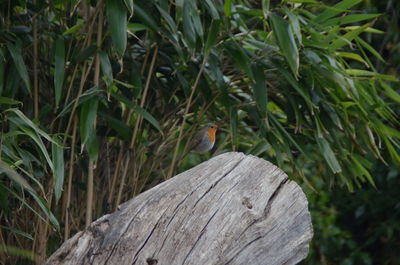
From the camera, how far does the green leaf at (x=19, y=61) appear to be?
255cm

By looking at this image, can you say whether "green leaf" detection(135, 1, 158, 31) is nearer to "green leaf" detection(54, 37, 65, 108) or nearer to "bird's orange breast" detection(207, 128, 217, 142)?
"green leaf" detection(54, 37, 65, 108)

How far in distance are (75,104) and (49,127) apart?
210mm

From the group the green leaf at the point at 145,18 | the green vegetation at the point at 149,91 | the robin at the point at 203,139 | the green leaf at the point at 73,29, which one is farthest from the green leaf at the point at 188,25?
the robin at the point at 203,139

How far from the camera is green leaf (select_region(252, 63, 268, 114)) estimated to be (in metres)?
2.81

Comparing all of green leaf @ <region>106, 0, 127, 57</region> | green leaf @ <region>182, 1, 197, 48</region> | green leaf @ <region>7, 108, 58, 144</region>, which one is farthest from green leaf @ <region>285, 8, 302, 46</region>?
green leaf @ <region>7, 108, 58, 144</region>

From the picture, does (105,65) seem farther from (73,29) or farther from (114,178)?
(114,178)

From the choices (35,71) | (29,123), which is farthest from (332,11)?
(29,123)

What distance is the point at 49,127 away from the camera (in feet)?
9.03

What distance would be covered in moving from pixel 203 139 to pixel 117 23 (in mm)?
882

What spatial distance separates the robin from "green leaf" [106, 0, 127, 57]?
0.71m

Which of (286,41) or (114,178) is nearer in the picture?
(286,41)

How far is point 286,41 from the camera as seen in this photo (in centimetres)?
268

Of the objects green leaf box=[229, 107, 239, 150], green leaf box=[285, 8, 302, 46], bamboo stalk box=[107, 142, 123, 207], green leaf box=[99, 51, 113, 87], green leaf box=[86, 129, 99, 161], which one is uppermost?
green leaf box=[285, 8, 302, 46]

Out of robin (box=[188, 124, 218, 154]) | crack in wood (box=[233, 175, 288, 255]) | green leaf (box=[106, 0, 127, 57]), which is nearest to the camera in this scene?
crack in wood (box=[233, 175, 288, 255])
